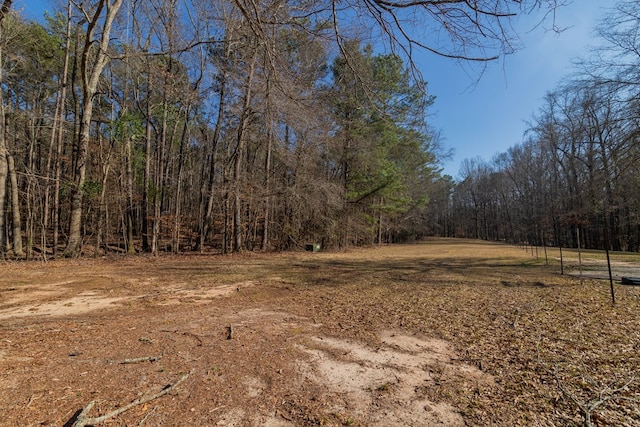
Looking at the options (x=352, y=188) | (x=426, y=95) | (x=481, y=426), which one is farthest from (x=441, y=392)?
(x=352, y=188)

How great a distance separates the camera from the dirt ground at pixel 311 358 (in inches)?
73.3

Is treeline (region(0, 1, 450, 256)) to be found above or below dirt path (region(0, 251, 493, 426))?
above

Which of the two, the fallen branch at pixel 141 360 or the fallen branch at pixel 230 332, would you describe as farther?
the fallen branch at pixel 230 332

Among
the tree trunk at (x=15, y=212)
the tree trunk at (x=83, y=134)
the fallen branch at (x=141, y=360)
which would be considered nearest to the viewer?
the fallen branch at (x=141, y=360)

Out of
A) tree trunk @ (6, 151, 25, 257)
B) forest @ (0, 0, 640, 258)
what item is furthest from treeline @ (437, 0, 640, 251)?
tree trunk @ (6, 151, 25, 257)

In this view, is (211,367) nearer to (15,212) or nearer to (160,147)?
(15,212)

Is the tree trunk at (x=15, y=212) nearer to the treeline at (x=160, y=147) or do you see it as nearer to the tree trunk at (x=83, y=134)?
the treeline at (x=160, y=147)

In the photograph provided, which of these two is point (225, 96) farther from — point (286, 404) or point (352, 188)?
point (286, 404)

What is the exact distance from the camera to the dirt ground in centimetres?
186

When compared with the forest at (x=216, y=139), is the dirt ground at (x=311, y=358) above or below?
below

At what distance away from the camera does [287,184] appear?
1474 cm

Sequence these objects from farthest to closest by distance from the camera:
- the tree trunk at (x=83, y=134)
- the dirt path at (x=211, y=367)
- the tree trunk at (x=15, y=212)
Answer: the tree trunk at (x=15, y=212) → the tree trunk at (x=83, y=134) → the dirt path at (x=211, y=367)

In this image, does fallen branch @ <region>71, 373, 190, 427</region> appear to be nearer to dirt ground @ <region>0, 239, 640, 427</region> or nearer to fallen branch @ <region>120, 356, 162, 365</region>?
dirt ground @ <region>0, 239, 640, 427</region>

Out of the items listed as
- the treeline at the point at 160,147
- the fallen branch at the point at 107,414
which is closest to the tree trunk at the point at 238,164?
the treeline at the point at 160,147
